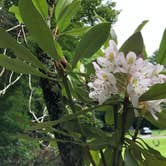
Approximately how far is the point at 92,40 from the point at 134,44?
6 cm

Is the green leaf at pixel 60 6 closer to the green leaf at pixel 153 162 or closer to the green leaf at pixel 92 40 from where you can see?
the green leaf at pixel 92 40

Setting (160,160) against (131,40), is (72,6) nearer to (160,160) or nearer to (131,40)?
(131,40)

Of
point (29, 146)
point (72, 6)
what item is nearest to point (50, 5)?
point (72, 6)

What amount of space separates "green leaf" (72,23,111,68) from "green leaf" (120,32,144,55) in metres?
0.04

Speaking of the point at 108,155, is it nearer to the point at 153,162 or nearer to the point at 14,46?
the point at 153,162

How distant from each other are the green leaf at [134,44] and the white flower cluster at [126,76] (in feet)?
0.07

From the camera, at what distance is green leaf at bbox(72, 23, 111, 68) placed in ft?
1.95

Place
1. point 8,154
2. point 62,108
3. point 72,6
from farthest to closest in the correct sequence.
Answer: point 8,154, point 62,108, point 72,6

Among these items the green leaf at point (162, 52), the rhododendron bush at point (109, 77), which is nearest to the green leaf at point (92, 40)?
the rhododendron bush at point (109, 77)

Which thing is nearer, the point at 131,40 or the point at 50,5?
the point at 131,40

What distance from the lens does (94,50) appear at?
24.6 inches

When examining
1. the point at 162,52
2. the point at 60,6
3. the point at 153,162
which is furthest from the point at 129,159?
the point at 60,6

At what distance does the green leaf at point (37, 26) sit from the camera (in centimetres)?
58

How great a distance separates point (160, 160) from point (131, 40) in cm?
17
